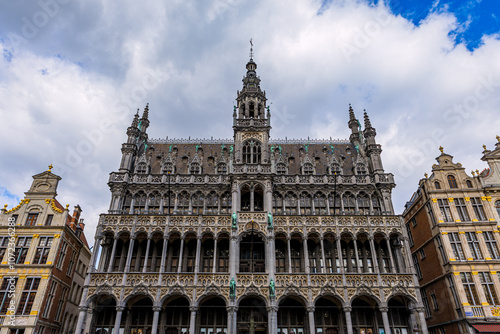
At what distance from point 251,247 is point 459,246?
20.7 meters

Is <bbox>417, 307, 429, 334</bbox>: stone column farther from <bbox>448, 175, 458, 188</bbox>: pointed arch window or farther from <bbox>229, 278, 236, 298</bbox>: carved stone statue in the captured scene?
<bbox>229, 278, 236, 298</bbox>: carved stone statue

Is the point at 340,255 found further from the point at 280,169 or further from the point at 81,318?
the point at 81,318

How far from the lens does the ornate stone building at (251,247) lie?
3136cm

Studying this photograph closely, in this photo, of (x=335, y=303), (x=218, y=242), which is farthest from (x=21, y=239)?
(x=335, y=303)

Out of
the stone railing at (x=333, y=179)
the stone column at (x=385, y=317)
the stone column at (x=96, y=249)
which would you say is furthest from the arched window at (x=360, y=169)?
the stone column at (x=96, y=249)

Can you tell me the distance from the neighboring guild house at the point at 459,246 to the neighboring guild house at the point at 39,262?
39.0 metres

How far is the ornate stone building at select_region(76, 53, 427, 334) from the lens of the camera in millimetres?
31359

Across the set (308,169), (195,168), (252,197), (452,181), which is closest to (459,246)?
(452,181)

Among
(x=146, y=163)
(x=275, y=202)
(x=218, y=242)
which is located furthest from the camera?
(x=146, y=163)

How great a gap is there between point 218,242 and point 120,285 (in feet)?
34.4

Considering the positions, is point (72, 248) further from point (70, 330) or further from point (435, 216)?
point (435, 216)

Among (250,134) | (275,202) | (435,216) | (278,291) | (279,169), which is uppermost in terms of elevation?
(250,134)

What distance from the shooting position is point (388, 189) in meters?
38.5

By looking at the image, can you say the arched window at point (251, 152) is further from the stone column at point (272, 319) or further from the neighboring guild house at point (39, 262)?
the neighboring guild house at point (39, 262)
